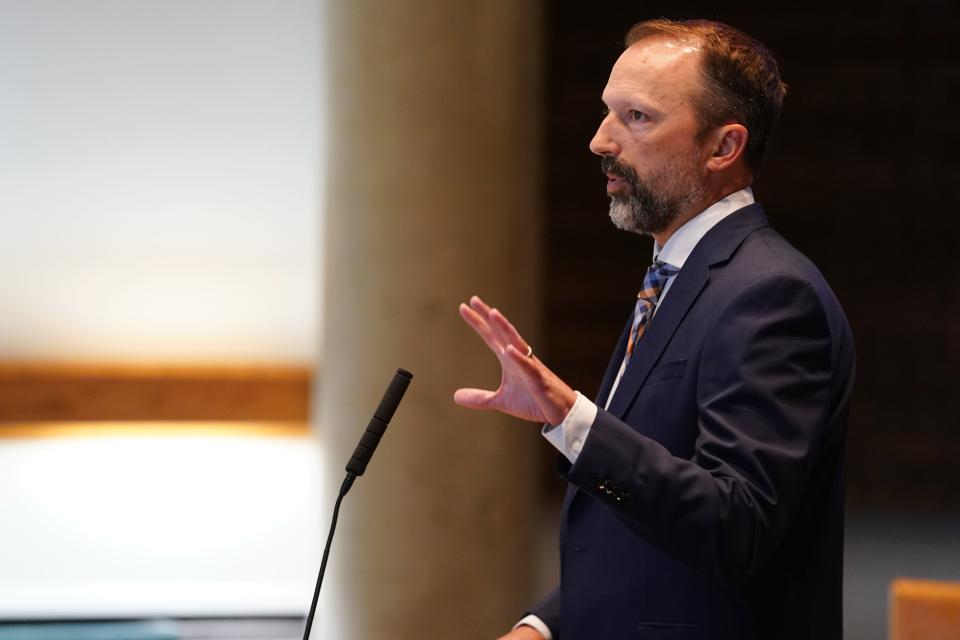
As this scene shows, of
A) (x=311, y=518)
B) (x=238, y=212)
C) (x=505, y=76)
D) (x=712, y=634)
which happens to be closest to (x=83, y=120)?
(x=238, y=212)

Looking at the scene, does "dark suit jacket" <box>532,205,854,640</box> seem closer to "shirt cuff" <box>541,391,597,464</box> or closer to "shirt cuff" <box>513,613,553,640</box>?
"shirt cuff" <box>541,391,597,464</box>

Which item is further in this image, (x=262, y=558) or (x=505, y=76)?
(x=262, y=558)

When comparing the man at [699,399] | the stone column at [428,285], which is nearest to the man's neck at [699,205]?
the man at [699,399]

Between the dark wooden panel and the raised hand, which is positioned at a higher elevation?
the raised hand

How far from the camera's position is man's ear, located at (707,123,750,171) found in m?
1.63

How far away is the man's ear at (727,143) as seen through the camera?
1634mm

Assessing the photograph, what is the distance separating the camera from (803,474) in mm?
1399

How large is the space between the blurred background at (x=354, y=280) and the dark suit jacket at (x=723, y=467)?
180 cm

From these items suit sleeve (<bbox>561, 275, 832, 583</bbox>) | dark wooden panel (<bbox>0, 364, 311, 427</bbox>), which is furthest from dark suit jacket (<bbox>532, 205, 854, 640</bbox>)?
dark wooden panel (<bbox>0, 364, 311, 427</bbox>)

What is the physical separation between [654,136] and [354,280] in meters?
1.91

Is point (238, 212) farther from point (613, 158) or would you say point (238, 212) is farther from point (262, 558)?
point (613, 158)

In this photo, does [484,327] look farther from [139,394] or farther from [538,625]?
[139,394]

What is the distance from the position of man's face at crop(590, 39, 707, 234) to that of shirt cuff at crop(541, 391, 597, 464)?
0.38 m

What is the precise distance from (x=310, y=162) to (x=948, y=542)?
10.6 feet
